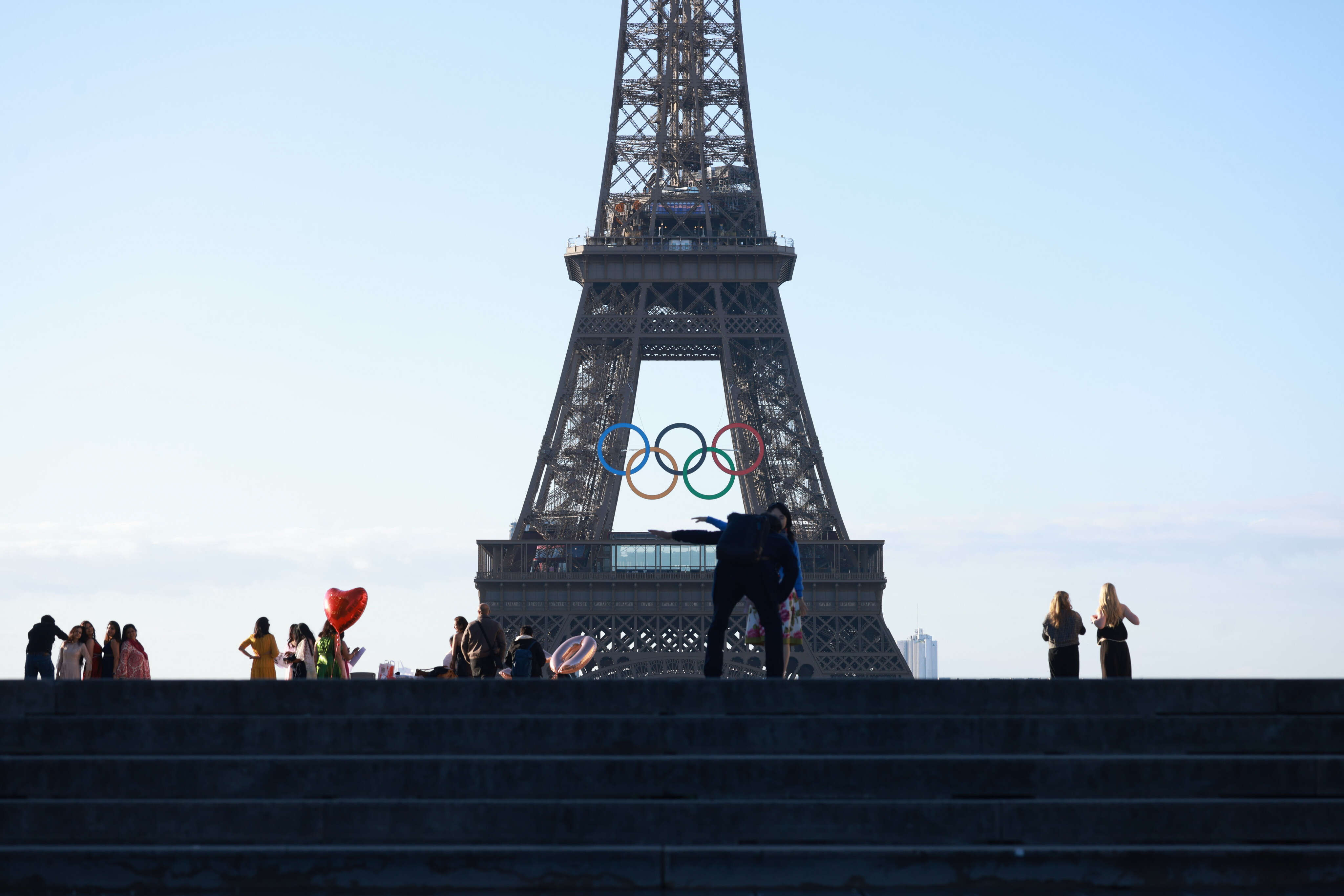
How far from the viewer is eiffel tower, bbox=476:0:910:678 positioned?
58.8 m

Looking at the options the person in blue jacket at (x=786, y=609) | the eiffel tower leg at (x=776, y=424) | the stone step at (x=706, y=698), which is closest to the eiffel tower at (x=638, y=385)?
the eiffel tower leg at (x=776, y=424)

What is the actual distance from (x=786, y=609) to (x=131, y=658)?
9.42 meters

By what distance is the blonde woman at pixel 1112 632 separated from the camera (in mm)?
18859

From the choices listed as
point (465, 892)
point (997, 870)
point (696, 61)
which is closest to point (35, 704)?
point (465, 892)

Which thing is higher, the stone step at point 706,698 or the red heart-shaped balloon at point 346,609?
the red heart-shaped balloon at point 346,609

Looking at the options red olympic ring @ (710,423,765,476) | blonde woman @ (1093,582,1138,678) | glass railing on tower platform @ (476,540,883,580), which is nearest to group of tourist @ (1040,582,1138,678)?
blonde woman @ (1093,582,1138,678)

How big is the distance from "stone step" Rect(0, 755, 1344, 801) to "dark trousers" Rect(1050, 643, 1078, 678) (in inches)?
261

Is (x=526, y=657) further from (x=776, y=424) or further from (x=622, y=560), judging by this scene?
(x=776, y=424)

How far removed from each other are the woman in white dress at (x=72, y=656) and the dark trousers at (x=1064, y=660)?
43.0 feet

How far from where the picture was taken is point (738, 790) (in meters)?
12.7

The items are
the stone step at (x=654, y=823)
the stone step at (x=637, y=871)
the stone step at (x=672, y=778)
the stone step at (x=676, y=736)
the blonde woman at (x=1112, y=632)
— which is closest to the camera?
the stone step at (x=637, y=871)

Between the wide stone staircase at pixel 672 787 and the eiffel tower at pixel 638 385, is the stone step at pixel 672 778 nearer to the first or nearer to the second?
the wide stone staircase at pixel 672 787

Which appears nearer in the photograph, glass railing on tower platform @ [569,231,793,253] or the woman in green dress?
the woman in green dress

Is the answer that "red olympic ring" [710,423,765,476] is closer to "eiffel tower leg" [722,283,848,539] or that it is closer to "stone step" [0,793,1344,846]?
"eiffel tower leg" [722,283,848,539]
